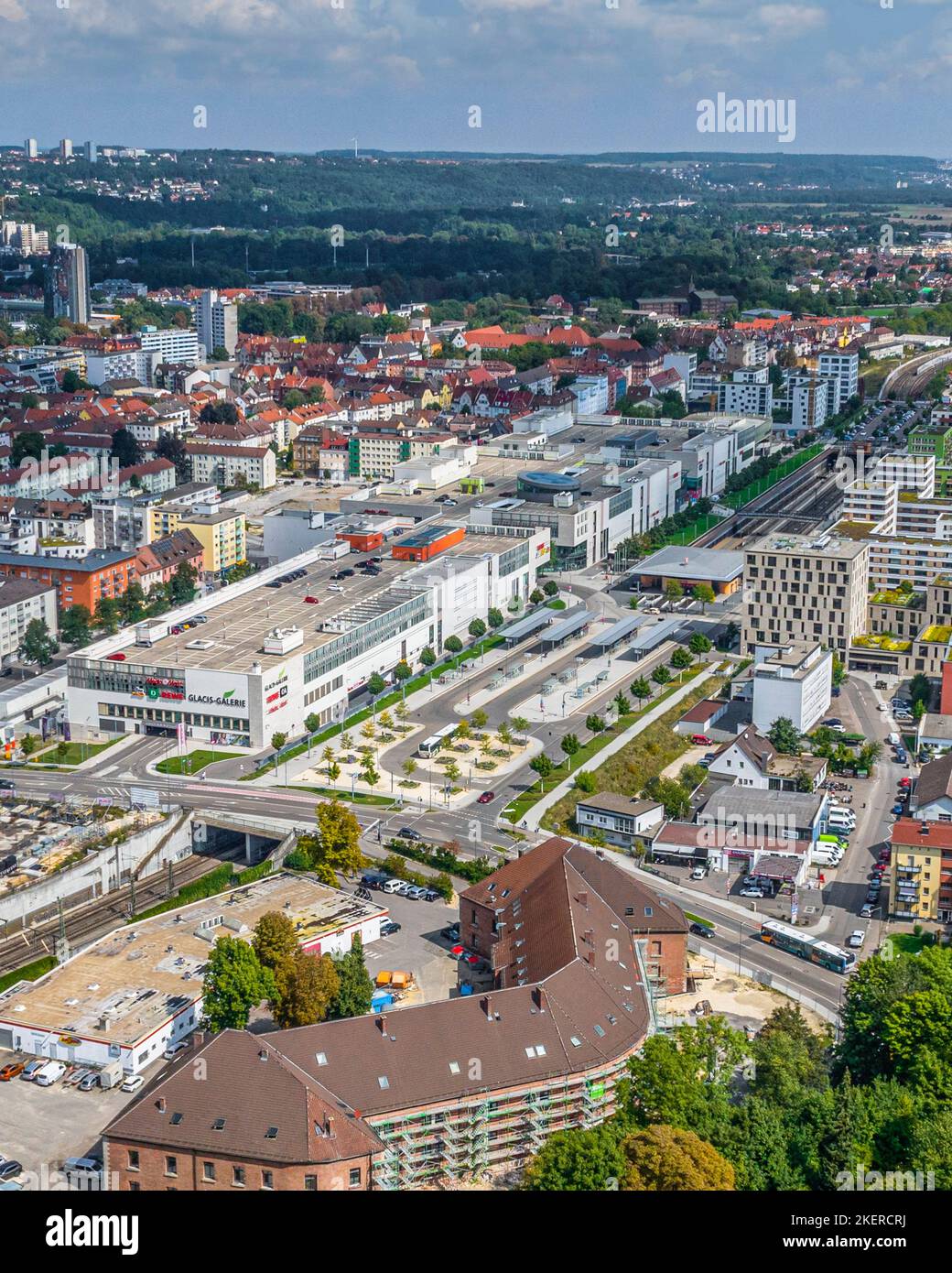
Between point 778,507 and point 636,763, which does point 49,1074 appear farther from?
point 778,507

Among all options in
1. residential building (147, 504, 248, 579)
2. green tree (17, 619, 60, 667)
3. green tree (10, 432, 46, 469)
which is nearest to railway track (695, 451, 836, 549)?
residential building (147, 504, 248, 579)

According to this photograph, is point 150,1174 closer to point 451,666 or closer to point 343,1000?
point 343,1000

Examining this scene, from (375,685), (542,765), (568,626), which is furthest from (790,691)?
(375,685)

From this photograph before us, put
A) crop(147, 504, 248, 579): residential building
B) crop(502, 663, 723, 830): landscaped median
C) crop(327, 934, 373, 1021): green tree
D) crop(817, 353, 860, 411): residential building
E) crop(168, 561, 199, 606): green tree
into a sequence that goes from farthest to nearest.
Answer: crop(817, 353, 860, 411): residential building, crop(147, 504, 248, 579): residential building, crop(168, 561, 199, 606): green tree, crop(502, 663, 723, 830): landscaped median, crop(327, 934, 373, 1021): green tree

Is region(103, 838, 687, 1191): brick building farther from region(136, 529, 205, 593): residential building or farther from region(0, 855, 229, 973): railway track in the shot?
region(136, 529, 205, 593): residential building

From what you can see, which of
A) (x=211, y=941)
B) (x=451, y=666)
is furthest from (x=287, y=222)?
(x=211, y=941)

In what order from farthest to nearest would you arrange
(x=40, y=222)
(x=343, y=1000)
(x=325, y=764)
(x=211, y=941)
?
(x=40, y=222) → (x=325, y=764) → (x=211, y=941) → (x=343, y=1000)
